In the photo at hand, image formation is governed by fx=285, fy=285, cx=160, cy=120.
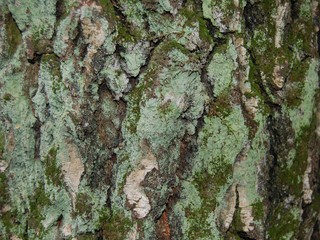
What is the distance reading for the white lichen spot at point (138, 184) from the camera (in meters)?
1.23

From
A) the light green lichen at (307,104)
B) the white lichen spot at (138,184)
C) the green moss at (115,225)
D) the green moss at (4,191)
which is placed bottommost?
the green moss at (115,225)

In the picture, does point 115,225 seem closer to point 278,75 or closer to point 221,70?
point 221,70

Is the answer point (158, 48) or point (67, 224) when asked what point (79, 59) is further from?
point (67, 224)

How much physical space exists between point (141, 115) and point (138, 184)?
11.8 inches

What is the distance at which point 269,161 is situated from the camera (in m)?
1.38

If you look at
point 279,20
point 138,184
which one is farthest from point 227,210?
point 279,20

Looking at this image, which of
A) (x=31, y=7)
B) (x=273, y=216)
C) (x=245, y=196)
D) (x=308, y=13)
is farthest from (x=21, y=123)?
(x=308, y=13)

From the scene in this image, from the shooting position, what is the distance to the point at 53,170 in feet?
4.11

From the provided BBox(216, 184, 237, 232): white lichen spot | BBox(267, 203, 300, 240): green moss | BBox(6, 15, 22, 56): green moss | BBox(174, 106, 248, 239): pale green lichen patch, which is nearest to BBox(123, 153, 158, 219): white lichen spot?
BBox(174, 106, 248, 239): pale green lichen patch

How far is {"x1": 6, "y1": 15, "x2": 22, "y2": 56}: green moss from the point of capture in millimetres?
1255

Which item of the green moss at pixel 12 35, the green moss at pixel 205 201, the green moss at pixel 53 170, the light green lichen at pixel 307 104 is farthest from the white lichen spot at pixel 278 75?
the green moss at pixel 12 35

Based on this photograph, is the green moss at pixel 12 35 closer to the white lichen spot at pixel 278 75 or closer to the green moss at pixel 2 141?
the green moss at pixel 2 141

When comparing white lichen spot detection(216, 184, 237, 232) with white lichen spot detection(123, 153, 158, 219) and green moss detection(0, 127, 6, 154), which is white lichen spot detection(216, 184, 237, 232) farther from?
green moss detection(0, 127, 6, 154)

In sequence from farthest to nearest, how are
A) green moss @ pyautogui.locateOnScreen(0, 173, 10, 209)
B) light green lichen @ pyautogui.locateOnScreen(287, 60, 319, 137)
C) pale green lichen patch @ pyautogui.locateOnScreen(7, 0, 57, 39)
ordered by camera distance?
light green lichen @ pyautogui.locateOnScreen(287, 60, 319, 137), green moss @ pyautogui.locateOnScreen(0, 173, 10, 209), pale green lichen patch @ pyautogui.locateOnScreen(7, 0, 57, 39)
